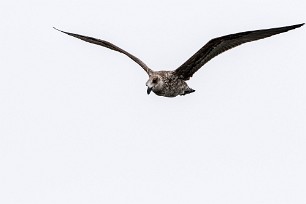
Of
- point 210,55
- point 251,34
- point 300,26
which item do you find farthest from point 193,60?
point 300,26

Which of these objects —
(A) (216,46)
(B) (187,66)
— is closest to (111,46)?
(B) (187,66)

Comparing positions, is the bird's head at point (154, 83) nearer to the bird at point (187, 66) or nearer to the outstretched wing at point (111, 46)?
the bird at point (187, 66)

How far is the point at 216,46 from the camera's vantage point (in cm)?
1878

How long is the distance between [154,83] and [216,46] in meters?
1.64

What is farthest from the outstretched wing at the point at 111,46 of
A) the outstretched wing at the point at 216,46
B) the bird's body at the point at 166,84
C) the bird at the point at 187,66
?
the outstretched wing at the point at 216,46

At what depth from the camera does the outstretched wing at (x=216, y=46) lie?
1781cm

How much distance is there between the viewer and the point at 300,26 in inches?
666

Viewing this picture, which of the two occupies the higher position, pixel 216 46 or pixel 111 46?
pixel 111 46

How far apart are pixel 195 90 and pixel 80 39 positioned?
340 centimetres

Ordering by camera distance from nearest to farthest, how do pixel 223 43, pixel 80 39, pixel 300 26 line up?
pixel 300 26
pixel 223 43
pixel 80 39

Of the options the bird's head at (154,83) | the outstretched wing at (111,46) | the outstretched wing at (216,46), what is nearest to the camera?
the outstretched wing at (216,46)

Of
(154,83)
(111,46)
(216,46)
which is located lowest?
(154,83)

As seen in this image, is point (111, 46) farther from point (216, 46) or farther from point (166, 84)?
point (216, 46)

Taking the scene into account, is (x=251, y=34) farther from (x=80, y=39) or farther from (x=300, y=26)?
(x=80, y=39)
